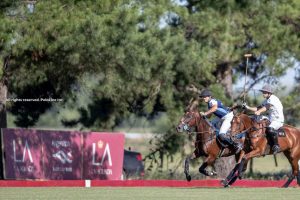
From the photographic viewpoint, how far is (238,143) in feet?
69.4

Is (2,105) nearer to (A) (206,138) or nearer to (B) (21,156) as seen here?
(B) (21,156)

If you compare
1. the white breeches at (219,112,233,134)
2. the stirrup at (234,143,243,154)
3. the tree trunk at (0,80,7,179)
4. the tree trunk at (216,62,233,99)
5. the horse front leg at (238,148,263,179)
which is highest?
the tree trunk at (216,62,233,99)

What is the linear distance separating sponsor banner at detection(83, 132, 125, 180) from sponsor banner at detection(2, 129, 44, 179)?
1532 mm

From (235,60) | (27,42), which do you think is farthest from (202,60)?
(27,42)

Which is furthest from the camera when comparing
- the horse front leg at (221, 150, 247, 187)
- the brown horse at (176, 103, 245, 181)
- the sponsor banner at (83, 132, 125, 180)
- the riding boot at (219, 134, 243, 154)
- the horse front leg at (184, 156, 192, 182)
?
the sponsor banner at (83, 132, 125, 180)

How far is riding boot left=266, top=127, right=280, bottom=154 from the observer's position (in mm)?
20875

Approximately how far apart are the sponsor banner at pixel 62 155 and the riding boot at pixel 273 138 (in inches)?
301

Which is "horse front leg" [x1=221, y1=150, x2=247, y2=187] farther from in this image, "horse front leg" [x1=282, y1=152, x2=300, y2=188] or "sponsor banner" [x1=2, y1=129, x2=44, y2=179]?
"sponsor banner" [x1=2, y1=129, x2=44, y2=179]

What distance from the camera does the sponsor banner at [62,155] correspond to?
1045 inches

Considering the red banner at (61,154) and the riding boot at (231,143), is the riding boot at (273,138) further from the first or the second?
the red banner at (61,154)

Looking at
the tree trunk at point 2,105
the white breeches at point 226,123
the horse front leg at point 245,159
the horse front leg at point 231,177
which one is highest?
the tree trunk at point 2,105

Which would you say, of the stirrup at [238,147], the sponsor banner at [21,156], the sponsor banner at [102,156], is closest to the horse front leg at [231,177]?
the stirrup at [238,147]

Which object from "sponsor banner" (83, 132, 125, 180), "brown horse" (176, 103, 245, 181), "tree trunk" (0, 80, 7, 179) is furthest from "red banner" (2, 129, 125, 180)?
"brown horse" (176, 103, 245, 181)

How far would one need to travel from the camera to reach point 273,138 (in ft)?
68.7
